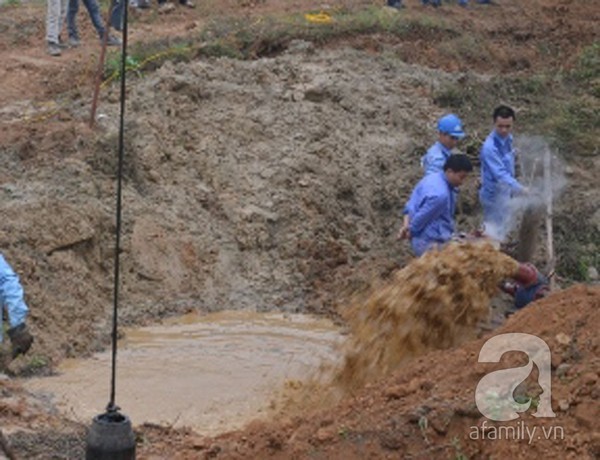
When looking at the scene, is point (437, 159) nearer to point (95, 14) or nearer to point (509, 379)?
point (509, 379)

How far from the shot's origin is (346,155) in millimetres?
13633

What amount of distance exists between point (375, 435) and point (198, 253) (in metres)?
6.05

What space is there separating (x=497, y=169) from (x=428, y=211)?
1.85 meters

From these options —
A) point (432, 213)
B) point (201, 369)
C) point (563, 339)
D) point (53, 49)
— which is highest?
point (563, 339)

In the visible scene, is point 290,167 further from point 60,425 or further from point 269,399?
point 60,425

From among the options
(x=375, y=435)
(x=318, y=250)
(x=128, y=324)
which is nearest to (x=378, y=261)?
(x=318, y=250)

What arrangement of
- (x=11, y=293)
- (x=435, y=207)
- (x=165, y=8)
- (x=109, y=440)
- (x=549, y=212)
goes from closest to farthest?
(x=109, y=440)
(x=11, y=293)
(x=435, y=207)
(x=549, y=212)
(x=165, y=8)

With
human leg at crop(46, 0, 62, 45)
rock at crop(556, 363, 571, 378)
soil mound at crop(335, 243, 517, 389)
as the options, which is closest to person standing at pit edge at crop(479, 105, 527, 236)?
soil mound at crop(335, 243, 517, 389)

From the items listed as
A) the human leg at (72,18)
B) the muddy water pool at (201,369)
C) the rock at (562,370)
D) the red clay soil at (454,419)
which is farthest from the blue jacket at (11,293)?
the human leg at (72,18)

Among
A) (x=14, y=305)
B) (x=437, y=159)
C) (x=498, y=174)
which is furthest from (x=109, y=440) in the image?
(x=498, y=174)

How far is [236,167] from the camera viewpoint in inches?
514

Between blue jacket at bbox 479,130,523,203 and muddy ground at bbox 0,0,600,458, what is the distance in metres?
1.17

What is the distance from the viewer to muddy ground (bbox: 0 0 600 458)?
11094 millimetres

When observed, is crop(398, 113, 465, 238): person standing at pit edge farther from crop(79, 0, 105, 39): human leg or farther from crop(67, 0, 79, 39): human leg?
crop(67, 0, 79, 39): human leg
